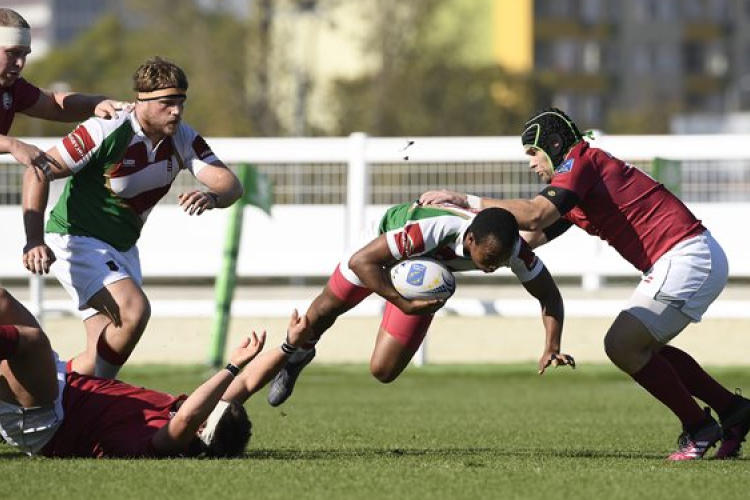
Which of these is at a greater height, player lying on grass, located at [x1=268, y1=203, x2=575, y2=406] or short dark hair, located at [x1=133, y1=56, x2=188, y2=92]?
short dark hair, located at [x1=133, y1=56, x2=188, y2=92]

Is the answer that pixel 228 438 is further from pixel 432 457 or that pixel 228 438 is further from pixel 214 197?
pixel 214 197

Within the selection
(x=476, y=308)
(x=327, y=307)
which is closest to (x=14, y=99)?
(x=327, y=307)

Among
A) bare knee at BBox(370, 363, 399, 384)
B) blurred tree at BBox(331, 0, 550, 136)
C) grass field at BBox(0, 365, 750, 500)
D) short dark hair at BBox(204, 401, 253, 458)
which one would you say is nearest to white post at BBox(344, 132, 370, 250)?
grass field at BBox(0, 365, 750, 500)

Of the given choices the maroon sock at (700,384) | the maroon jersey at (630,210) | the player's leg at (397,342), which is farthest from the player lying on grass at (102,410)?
the maroon sock at (700,384)

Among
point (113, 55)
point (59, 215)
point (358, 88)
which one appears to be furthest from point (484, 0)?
point (59, 215)

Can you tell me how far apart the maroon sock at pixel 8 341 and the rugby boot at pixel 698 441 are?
12.1 ft

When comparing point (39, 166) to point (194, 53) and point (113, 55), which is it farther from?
point (113, 55)

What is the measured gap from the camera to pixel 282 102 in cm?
6003

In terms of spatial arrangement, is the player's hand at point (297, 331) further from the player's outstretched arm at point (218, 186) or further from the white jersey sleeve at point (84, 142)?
the white jersey sleeve at point (84, 142)

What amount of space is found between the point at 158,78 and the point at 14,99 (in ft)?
3.38

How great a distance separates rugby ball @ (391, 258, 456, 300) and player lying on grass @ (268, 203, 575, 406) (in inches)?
1.7

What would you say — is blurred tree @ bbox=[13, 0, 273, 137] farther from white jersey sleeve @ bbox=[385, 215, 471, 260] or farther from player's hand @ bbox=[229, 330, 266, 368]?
player's hand @ bbox=[229, 330, 266, 368]

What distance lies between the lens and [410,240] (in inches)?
391

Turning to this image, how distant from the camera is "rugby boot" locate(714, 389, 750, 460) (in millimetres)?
10148
